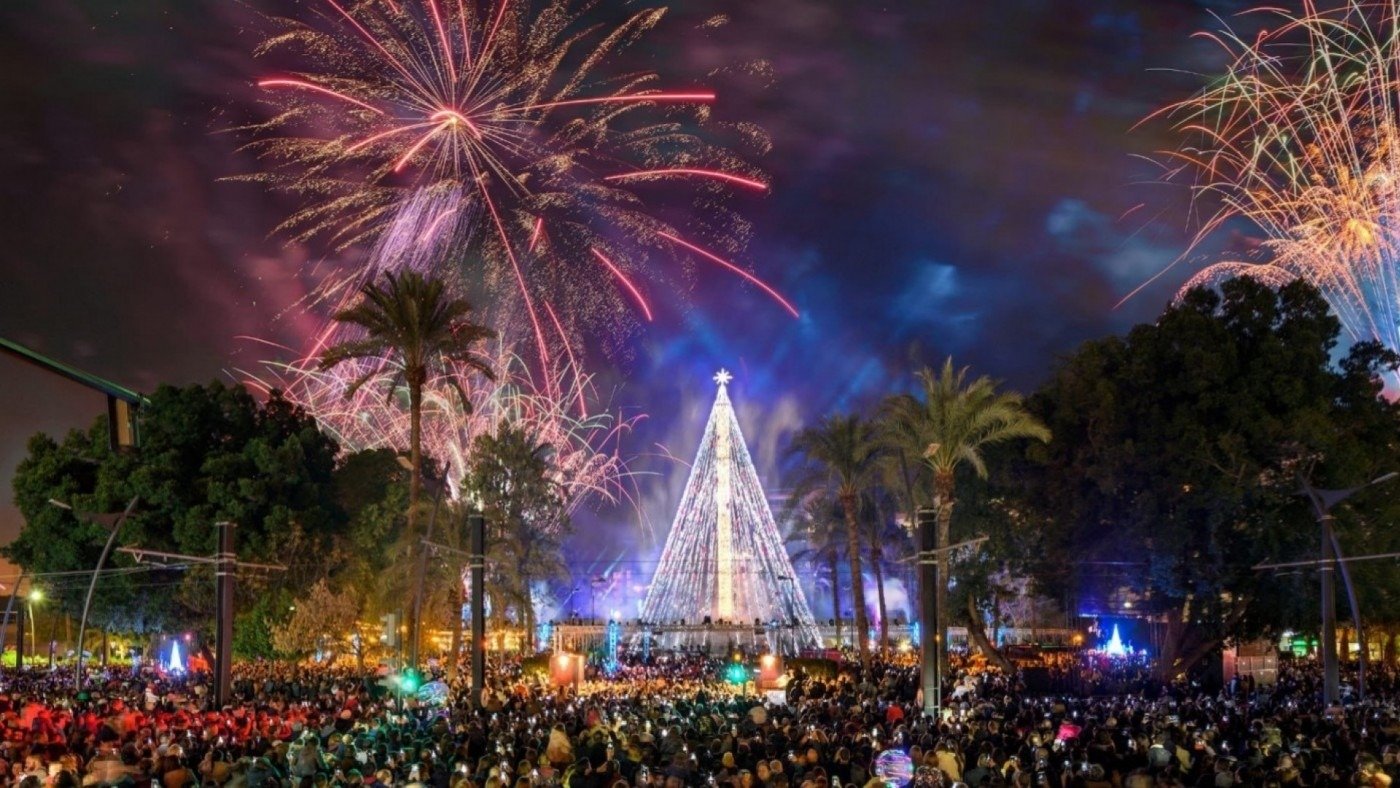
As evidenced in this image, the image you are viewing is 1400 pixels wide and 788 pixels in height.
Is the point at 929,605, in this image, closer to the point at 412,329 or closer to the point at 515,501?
the point at 412,329

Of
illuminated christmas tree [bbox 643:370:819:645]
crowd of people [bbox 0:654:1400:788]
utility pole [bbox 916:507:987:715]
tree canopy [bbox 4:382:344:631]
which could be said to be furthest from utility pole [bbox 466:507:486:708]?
illuminated christmas tree [bbox 643:370:819:645]

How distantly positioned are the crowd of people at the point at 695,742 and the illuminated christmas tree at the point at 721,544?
32.8 m

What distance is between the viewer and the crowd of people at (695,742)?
16.5 metres

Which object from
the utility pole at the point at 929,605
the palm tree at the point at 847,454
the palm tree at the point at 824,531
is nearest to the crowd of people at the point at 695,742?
the utility pole at the point at 929,605

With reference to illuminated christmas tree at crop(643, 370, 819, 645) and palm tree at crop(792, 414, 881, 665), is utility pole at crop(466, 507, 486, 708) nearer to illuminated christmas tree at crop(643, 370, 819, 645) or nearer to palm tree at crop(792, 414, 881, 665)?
palm tree at crop(792, 414, 881, 665)

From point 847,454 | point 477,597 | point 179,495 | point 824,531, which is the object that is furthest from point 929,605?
point 824,531

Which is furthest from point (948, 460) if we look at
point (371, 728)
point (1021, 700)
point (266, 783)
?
point (266, 783)

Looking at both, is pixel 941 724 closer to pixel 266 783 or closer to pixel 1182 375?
pixel 266 783

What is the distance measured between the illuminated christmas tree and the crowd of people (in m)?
32.8

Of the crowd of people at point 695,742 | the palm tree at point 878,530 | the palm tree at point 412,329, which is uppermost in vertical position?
the palm tree at point 412,329

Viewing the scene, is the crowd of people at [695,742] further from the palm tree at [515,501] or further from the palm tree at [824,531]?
the palm tree at [824,531]

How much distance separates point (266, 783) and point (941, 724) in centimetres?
1208

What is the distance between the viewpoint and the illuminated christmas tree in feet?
217

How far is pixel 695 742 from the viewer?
781 inches
